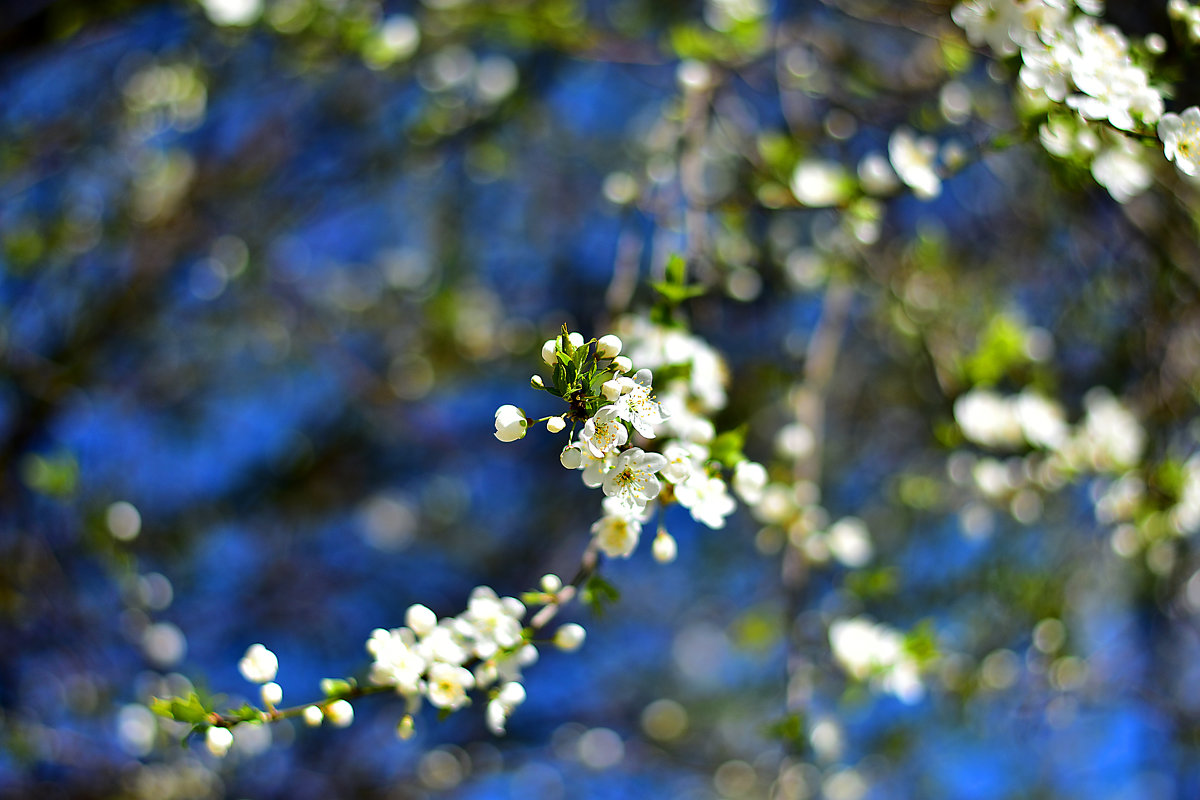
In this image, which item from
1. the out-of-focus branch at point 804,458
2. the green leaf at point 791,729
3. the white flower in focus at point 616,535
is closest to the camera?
the white flower in focus at point 616,535

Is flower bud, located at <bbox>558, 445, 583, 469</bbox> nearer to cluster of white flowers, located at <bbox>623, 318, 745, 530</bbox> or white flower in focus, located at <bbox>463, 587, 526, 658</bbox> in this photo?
cluster of white flowers, located at <bbox>623, 318, 745, 530</bbox>

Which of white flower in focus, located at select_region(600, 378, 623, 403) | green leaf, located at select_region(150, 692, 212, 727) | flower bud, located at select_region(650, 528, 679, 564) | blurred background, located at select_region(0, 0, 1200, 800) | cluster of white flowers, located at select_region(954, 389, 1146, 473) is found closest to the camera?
white flower in focus, located at select_region(600, 378, 623, 403)

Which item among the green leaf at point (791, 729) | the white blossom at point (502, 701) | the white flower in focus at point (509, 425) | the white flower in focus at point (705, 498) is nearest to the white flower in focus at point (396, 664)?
the white blossom at point (502, 701)

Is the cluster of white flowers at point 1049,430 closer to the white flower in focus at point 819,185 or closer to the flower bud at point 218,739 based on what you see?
the white flower in focus at point 819,185

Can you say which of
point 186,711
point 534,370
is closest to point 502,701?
point 186,711

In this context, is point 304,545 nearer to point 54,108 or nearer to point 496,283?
point 496,283

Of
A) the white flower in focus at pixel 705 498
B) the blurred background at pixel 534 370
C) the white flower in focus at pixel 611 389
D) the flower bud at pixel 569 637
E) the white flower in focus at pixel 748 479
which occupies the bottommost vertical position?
the blurred background at pixel 534 370

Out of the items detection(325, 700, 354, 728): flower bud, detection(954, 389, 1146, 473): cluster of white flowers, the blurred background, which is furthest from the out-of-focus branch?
detection(325, 700, 354, 728): flower bud

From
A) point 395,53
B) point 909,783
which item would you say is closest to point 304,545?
point 395,53
